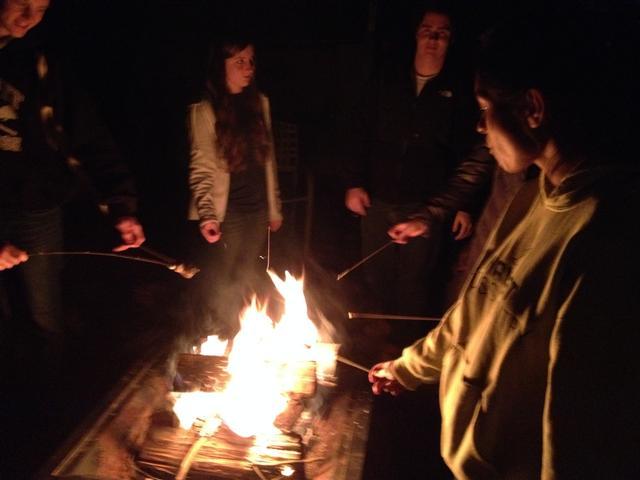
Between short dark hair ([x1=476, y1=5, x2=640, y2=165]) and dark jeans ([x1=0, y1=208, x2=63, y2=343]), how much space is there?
3.26 metres

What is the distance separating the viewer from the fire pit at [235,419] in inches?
111

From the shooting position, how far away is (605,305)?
1.36 metres

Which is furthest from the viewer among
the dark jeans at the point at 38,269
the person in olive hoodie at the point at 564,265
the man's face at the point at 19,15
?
the dark jeans at the point at 38,269

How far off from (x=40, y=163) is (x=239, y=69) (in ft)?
5.71

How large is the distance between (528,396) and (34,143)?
3.33 metres

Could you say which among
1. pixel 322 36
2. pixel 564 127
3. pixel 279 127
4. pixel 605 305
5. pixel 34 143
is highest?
pixel 322 36

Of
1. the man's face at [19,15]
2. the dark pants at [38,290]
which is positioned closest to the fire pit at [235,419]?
the dark pants at [38,290]

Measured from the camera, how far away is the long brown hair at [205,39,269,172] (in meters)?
4.25

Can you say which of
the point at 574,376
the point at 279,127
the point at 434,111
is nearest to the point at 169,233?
the point at 279,127

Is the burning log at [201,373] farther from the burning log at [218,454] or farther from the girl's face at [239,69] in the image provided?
the girl's face at [239,69]

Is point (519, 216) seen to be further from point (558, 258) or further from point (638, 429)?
point (638, 429)

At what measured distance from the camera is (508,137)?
1.73 meters

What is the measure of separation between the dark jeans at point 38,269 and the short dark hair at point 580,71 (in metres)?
3.26

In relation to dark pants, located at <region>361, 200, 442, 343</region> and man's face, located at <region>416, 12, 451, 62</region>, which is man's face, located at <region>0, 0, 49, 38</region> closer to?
man's face, located at <region>416, 12, 451, 62</region>
